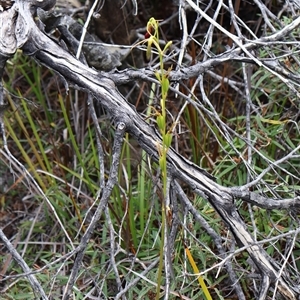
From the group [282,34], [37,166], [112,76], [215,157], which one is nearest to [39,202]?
[37,166]

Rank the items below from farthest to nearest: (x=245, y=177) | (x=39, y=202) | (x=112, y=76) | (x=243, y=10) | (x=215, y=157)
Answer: (x=243, y=10) < (x=39, y=202) < (x=215, y=157) < (x=245, y=177) < (x=112, y=76)

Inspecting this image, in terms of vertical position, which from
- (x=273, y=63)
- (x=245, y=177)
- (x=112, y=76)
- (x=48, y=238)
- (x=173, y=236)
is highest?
(x=112, y=76)

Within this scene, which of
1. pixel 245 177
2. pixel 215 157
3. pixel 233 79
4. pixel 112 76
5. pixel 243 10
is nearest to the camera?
pixel 112 76

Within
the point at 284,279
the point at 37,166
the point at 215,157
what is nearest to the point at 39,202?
the point at 37,166

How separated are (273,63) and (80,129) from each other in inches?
35.8

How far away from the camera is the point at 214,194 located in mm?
1150

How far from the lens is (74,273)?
43.2 inches

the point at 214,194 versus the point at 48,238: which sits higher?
the point at 214,194

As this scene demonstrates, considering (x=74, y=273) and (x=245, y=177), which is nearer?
(x=74, y=273)

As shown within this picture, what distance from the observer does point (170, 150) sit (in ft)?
3.86

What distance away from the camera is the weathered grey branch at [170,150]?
1.15 m

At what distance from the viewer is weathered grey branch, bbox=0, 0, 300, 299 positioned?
1.15m

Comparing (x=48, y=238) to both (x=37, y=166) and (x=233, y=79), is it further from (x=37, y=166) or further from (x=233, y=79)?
(x=233, y=79)

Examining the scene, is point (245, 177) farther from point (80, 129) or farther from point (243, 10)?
point (243, 10)
